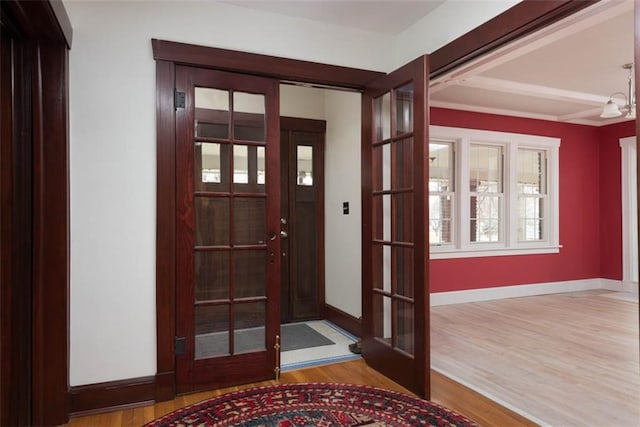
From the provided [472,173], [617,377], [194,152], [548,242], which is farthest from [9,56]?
[548,242]

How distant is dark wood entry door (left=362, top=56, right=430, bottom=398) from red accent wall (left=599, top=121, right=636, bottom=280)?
16.7 feet

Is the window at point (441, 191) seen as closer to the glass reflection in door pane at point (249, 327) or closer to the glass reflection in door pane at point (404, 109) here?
the glass reflection in door pane at point (404, 109)

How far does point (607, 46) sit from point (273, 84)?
2927mm

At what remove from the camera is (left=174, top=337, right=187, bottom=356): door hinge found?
2568mm

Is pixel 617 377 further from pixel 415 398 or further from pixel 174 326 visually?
pixel 174 326

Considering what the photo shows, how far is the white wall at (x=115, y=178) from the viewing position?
2.37 meters

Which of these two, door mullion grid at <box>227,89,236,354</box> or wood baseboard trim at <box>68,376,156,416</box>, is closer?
wood baseboard trim at <box>68,376,156,416</box>

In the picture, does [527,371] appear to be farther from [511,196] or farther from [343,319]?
[511,196]

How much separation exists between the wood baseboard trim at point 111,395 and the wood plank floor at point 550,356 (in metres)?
1.99

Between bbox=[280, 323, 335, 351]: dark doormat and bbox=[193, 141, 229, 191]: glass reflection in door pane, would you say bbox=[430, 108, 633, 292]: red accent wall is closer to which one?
bbox=[280, 323, 335, 351]: dark doormat

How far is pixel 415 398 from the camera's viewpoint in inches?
97.8

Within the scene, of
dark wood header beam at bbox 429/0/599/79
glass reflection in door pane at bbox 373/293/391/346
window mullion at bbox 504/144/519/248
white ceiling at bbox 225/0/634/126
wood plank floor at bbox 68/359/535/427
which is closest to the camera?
dark wood header beam at bbox 429/0/599/79

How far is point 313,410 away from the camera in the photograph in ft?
7.68

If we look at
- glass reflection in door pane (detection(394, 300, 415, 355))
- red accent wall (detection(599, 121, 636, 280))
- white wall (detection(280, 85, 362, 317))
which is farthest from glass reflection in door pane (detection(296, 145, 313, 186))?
red accent wall (detection(599, 121, 636, 280))
